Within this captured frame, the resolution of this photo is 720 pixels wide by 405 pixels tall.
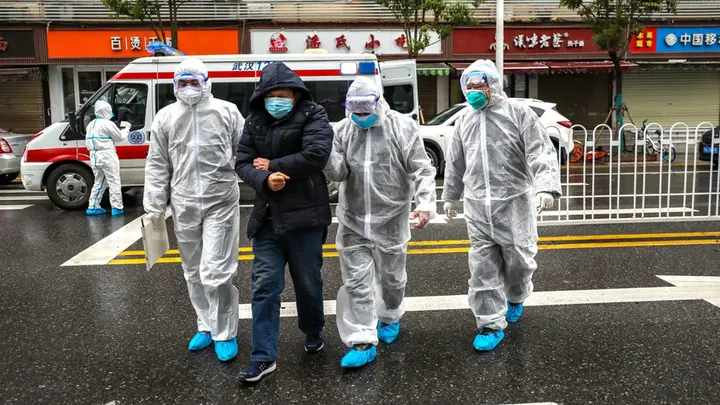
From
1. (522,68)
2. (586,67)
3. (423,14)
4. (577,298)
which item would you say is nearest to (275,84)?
(577,298)

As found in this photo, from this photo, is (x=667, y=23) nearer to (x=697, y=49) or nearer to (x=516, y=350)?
(x=697, y=49)

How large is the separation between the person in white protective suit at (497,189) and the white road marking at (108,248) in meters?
3.26

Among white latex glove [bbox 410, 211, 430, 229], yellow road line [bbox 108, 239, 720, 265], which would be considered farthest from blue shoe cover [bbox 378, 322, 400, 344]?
yellow road line [bbox 108, 239, 720, 265]

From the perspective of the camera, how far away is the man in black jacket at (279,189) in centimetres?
377

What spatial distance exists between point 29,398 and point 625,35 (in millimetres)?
16793

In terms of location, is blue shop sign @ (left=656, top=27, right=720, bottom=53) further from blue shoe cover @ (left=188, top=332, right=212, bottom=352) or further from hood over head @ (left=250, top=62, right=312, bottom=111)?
blue shoe cover @ (left=188, top=332, right=212, bottom=352)

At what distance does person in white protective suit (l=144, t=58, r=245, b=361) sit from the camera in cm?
411

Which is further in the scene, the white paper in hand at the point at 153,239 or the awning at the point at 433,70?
the awning at the point at 433,70

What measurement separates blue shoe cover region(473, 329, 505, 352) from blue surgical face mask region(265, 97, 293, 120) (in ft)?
5.99

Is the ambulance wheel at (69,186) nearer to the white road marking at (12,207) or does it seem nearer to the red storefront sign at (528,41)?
the white road marking at (12,207)

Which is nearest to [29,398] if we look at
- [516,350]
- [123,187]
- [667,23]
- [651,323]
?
[516,350]

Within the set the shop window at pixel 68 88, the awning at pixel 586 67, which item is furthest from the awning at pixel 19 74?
the awning at pixel 586 67

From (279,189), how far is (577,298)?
108 inches

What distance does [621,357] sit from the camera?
4062 mm
